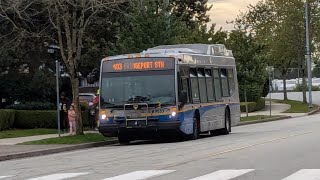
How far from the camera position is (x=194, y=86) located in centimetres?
2272

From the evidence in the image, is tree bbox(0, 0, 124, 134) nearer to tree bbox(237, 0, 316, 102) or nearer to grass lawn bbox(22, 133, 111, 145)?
grass lawn bbox(22, 133, 111, 145)

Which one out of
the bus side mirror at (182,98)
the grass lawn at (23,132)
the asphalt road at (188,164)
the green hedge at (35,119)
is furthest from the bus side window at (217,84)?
the green hedge at (35,119)

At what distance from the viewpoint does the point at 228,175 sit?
1173 centimetres

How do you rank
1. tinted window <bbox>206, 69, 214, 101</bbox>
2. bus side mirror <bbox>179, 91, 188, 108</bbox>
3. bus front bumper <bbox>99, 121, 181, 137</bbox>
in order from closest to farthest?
bus front bumper <bbox>99, 121, 181, 137</bbox> → bus side mirror <bbox>179, 91, 188, 108</bbox> → tinted window <bbox>206, 69, 214, 101</bbox>

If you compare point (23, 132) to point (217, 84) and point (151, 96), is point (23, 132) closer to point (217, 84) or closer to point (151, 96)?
point (151, 96)

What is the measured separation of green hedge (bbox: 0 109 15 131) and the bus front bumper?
7.12 meters

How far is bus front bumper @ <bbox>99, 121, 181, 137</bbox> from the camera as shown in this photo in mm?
20828

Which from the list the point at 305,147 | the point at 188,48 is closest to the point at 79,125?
the point at 188,48

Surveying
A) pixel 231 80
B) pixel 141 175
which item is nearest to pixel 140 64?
pixel 231 80

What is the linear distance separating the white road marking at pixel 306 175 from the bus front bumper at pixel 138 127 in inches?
356

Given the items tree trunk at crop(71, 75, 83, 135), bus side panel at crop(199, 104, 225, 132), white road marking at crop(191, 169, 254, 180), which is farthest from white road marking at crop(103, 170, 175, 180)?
tree trunk at crop(71, 75, 83, 135)

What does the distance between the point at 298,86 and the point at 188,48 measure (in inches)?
2157

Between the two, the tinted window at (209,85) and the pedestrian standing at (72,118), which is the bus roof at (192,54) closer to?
the tinted window at (209,85)

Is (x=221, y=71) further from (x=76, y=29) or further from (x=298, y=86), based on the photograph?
(x=298, y=86)
